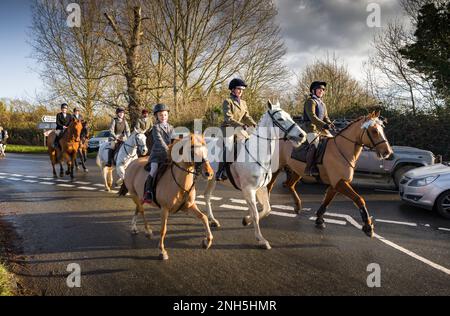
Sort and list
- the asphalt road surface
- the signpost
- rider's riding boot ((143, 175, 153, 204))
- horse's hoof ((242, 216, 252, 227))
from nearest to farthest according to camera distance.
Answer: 1. the asphalt road surface
2. rider's riding boot ((143, 175, 153, 204))
3. horse's hoof ((242, 216, 252, 227))
4. the signpost

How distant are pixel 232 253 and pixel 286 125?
2.34 m

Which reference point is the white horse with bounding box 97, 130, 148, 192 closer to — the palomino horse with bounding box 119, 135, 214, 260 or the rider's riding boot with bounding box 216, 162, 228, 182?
the rider's riding boot with bounding box 216, 162, 228, 182

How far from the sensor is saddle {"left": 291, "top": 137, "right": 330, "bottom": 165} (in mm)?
6832

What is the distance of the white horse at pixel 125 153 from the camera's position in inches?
356

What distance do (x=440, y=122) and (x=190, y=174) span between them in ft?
45.1

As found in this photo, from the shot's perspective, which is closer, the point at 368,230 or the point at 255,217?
the point at 255,217

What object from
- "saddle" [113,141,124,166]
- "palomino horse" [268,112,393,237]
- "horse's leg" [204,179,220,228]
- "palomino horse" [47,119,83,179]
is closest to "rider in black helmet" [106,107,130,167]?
"saddle" [113,141,124,166]

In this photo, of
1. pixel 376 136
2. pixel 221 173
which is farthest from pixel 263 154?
pixel 376 136

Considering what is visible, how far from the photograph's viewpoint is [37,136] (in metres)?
31.4

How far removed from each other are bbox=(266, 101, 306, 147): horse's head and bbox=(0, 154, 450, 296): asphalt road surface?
191cm

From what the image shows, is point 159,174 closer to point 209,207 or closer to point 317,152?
point 209,207

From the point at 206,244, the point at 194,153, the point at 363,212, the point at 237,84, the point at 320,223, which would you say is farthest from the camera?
the point at 320,223

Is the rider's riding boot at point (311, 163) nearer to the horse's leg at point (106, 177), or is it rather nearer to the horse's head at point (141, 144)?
the horse's head at point (141, 144)

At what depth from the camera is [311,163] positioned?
273 inches
